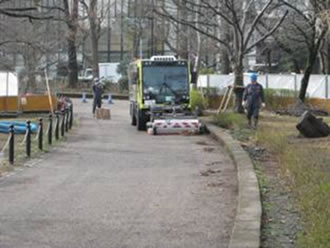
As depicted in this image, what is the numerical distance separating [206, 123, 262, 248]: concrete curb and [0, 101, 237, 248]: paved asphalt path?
0.22 metres

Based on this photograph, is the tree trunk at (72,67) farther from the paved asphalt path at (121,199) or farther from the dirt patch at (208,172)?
the dirt patch at (208,172)

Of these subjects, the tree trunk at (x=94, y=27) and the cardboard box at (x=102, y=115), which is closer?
the cardboard box at (x=102, y=115)

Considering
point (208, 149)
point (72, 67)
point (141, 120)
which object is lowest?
point (208, 149)

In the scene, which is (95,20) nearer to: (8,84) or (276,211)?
(8,84)

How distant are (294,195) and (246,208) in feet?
4.07

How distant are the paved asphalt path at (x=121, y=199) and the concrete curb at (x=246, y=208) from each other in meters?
0.22

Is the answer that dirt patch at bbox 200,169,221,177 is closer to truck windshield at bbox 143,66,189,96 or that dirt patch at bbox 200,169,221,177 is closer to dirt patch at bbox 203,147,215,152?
dirt patch at bbox 203,147,215,152

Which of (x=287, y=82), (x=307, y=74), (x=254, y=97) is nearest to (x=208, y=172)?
(x=254, y=97)

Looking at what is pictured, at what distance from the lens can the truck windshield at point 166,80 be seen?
98.1ft

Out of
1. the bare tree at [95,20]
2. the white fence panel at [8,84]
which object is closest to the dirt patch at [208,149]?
the white fence panel at [8,84]

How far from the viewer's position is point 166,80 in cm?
3002

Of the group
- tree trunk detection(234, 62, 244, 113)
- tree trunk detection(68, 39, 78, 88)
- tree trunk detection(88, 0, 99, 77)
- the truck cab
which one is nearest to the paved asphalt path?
the truck cab

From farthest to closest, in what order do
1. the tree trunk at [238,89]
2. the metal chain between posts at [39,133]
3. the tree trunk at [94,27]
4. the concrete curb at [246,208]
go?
1. the tree trunk at [94,27]
2. the tree trunk at [238,89]
3. the metal chain between posts at [39,133]
4. the concrete curb at [246,208]

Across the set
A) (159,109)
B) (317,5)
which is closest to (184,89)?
(159,109)
